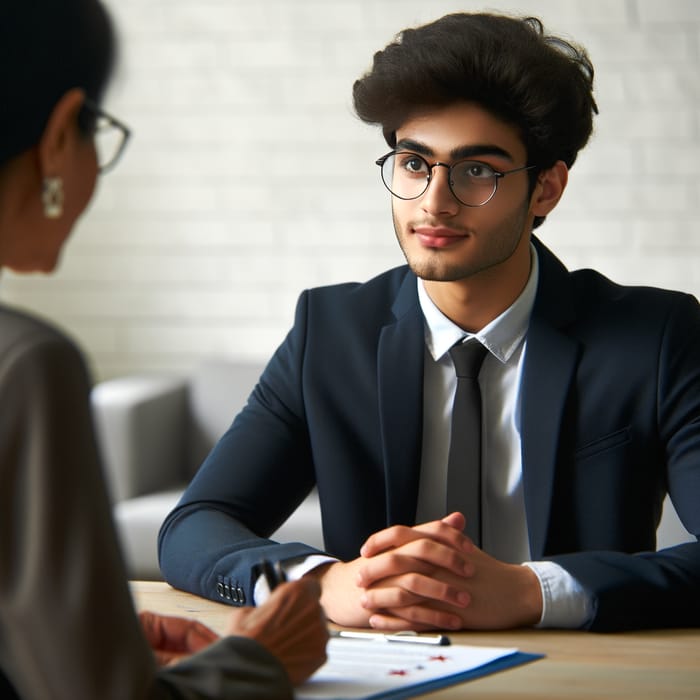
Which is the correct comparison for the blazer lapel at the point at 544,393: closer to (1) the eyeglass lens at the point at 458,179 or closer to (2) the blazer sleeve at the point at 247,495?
(1) the eyeglass lens at the point at 458,179

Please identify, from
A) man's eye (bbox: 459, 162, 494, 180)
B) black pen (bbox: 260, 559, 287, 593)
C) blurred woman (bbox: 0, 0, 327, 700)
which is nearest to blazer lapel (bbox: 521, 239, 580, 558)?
man's eye (bbox: 459, 162, 494, 180)

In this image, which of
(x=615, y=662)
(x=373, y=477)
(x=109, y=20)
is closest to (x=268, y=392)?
(x=373, y=477)

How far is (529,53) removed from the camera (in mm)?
1868

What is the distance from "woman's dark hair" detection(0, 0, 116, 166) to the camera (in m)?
0.80

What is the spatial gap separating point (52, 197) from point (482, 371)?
1118mm

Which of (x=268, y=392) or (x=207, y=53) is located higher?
(x=207, y=53)

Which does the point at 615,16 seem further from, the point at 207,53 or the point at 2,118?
the point at 2,118

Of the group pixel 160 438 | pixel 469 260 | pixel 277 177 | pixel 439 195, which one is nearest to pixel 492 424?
pixel 469 260

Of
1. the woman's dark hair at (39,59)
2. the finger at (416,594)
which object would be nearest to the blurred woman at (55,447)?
the woman's dark hair at (39,59)

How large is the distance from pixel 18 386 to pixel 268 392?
1190 millimetres

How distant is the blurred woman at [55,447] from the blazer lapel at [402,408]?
A: 92cm

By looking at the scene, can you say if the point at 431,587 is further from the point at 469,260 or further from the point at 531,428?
the point at 469,260

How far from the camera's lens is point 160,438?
3.80 metres

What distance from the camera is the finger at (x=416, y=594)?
1.36m
